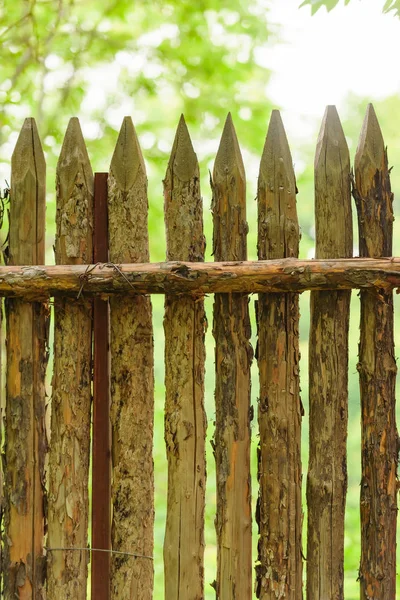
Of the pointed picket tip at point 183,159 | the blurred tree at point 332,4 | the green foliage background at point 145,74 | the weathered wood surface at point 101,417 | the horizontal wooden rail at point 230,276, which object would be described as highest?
the green foliage background at point 145,74

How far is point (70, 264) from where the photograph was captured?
7.09ft

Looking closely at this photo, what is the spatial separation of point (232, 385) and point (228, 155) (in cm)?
83

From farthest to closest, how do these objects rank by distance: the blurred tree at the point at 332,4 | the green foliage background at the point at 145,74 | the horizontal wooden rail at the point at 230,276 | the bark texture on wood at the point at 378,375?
the green foliage background at the point at 145,74, the blurred tree at the point at 332,4, the bark texture on wood at the point at 378,375, the horizontal wooden rail at the point at 230,276

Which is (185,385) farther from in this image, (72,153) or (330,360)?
(72,153)

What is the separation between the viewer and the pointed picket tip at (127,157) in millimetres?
2148

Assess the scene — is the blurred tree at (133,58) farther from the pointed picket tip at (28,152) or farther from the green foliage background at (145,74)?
the pointed picket tip at (28,152)

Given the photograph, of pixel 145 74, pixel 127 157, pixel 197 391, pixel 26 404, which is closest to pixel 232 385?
pixel 197 391

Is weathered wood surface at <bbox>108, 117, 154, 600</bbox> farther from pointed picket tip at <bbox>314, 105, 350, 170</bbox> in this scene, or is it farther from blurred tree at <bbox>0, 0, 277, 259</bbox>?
blurred tree at <bbox>0, 0, 277, 259</bbox>

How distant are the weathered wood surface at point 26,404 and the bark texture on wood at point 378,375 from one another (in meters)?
1.18

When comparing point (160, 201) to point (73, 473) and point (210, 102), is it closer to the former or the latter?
point (210, 102)

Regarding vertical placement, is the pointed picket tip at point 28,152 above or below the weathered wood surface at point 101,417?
above

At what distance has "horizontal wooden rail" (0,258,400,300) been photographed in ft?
6.54

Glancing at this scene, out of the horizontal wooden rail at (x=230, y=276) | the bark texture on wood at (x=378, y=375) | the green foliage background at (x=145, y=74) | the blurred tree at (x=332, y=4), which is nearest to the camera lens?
the horizontal wooden rail at (x=230, y=276)

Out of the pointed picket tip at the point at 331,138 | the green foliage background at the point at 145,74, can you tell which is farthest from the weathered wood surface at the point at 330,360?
the green foliage background at the point at 145,74
